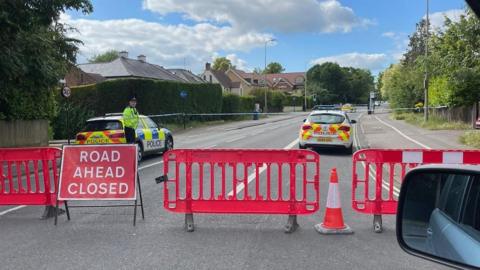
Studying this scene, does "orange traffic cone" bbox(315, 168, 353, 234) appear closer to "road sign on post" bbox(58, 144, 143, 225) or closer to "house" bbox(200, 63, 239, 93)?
"road sign on post" bbox(58, 144, 143, 225)

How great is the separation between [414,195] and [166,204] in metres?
5.07

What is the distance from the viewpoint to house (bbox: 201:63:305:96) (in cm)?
9975

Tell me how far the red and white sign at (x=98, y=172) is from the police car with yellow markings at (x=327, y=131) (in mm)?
9421

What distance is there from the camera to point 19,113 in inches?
643

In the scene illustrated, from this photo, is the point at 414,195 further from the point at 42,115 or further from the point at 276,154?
the point at 42,115

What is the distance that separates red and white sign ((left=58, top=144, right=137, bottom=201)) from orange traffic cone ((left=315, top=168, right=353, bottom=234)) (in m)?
2.78

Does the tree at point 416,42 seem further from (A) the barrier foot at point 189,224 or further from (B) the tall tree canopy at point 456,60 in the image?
(A) the barrier foot at point 189,224

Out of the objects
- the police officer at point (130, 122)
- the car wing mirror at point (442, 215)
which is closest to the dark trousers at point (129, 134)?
the police officer at point (130, 122)

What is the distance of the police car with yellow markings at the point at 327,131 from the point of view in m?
15.5

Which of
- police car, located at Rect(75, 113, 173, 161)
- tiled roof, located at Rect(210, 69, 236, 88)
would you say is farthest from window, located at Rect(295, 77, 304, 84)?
police car, located at Rect(75, 113, 173, 161)

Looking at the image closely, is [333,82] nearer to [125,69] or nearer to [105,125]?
[125,69]

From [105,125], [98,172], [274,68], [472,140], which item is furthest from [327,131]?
[274,68]

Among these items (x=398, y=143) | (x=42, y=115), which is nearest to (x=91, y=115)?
(x=42, y=115)

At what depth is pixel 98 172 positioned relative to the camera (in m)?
7.23
